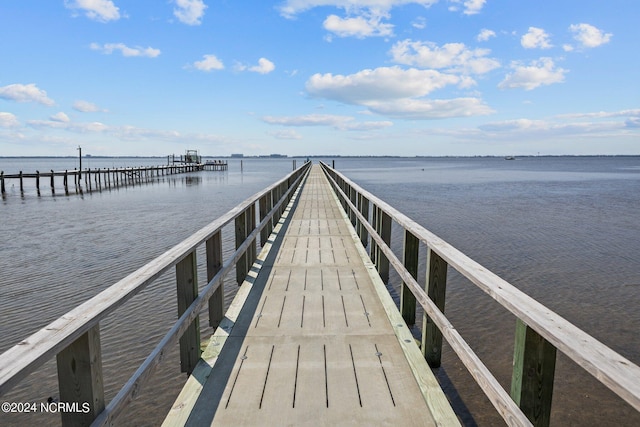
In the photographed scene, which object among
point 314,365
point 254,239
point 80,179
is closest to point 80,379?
point 314,365

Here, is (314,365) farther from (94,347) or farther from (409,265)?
(94,347)

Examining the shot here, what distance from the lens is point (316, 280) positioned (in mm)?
5680

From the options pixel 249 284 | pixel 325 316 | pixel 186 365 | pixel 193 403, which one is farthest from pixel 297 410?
pixel 249 284

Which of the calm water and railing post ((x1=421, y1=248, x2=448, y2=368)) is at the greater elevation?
railing post ((x1=421, y1=248, x2=448, y2=368))

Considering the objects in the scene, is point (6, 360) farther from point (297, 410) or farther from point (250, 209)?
point (250, 209)

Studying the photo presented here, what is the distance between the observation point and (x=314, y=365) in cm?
336

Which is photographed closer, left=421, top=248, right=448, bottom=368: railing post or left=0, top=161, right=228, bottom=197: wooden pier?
left=421, top=248, right=448, bottom=368: railing post

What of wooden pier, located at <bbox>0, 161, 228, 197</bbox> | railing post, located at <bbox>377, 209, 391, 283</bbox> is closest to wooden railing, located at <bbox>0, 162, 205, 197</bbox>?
wooden pier, located at <bbox>0, 161, 228, 197</bbox>

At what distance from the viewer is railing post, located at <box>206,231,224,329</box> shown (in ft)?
13.8

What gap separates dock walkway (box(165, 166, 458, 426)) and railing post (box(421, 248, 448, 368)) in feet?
0.48

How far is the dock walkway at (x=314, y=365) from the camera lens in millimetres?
2746

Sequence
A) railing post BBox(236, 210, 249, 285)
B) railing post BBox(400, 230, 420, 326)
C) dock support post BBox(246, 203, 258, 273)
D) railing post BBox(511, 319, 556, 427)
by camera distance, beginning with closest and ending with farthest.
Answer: railing post BBox(511, 319, 556, 427) → railing post BBox(400, 230, 420, 326) → railing post BBox(236, 210, 249, 285) → dock support post BBox(246, 203, 258, 273)

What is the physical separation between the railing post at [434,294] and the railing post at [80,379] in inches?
98.1

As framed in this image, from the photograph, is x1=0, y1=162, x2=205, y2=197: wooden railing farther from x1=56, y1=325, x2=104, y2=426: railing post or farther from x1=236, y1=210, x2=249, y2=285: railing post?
x1=56, y1=325, x2=104, y2=426: railing post
